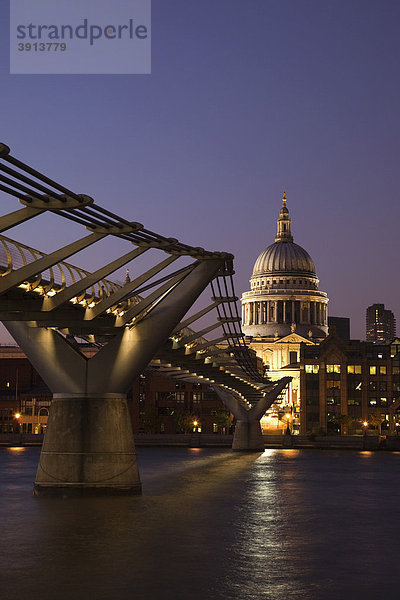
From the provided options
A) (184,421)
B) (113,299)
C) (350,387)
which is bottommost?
(184,421)

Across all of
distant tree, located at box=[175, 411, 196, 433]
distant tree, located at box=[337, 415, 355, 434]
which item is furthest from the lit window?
distant tree, located at box=[175, 411, 196, 433]

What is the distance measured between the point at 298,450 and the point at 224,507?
7721cm

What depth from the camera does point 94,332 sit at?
1874 inches

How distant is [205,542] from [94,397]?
12682mm

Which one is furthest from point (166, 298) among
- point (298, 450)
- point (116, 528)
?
point (298, 450)

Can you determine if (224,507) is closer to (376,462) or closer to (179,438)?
(376,462)

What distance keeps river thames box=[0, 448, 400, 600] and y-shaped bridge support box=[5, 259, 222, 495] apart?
1.33 m

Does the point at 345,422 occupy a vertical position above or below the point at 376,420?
below

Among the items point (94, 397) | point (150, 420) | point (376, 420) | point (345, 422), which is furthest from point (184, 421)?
point (94, 397)

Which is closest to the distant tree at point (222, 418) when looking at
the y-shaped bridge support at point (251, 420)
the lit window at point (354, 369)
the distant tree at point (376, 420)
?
the lit window at point (354, 369)

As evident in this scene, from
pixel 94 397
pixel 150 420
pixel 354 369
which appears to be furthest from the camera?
pixel 354 369

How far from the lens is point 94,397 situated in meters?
46.2

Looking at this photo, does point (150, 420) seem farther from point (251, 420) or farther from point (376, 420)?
point (376, 420)

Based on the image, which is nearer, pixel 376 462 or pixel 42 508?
pixel 42 508
